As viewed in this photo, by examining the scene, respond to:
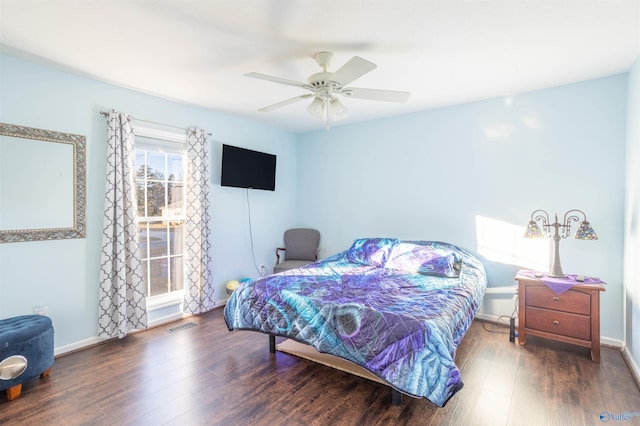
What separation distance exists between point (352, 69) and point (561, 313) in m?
2.76

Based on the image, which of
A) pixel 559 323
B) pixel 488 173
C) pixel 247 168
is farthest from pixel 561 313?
pixel 247 168

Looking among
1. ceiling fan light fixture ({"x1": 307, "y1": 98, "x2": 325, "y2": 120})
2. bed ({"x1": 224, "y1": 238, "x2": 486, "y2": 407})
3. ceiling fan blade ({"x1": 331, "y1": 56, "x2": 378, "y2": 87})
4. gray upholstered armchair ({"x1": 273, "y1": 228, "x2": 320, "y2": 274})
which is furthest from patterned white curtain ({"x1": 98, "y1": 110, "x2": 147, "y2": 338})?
ceiling fan blade ({"x1": 331, "y1": 56, "x2": 378, "y2": 87})

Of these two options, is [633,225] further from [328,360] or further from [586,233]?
[328,360]

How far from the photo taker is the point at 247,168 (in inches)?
170

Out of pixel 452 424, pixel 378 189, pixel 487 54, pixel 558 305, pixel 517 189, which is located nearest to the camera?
pixel 452 424

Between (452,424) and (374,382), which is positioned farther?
(374,382)

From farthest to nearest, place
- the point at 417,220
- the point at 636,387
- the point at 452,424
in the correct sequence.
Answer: the point at 417,220, the point at 636,387, the point at 452,424

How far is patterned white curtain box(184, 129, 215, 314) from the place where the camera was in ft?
12.2

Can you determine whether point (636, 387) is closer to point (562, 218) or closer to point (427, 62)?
point (562, 218)

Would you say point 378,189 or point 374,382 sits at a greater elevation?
point 378,189

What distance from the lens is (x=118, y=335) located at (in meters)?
3.07

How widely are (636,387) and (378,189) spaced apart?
3.06 m

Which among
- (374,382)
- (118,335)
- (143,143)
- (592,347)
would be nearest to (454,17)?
(374,382)

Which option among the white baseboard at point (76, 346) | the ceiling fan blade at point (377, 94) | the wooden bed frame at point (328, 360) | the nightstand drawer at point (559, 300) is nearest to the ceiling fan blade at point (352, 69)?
the ceiling fan blade at point (377, 94)
